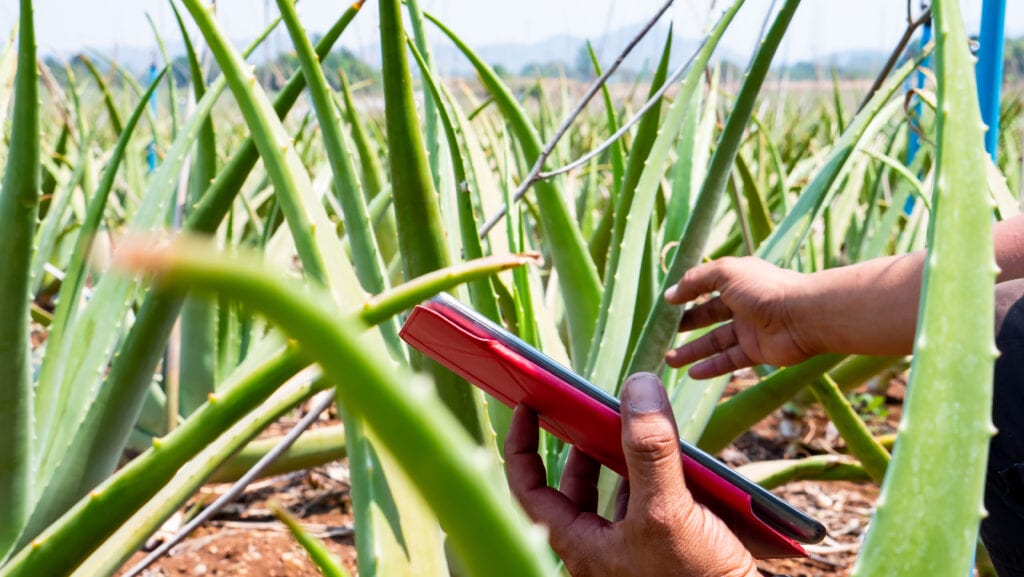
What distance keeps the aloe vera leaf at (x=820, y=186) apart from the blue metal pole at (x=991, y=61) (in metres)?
0.14

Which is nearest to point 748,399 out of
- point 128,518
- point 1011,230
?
point 1011,230

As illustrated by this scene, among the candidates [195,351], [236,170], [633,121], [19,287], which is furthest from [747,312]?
[195,351]

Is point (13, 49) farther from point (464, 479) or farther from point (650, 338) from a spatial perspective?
point (464, 479)

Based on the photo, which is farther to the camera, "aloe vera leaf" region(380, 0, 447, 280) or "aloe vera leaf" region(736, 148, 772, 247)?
"aloe vera leaf" region(736, 148, 772, 247)

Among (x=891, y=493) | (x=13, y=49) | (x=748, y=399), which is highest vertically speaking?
(x=13, y=49)

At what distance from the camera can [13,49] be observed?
705 millimetres

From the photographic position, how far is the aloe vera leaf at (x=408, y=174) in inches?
18.3

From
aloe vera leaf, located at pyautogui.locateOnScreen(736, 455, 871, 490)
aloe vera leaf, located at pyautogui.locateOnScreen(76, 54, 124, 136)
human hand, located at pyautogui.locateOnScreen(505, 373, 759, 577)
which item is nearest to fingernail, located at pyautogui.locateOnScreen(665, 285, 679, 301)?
human hand, located at pyautogui.locateOnScreen(505, 373, 759, 577)

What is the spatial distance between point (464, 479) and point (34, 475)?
0.62 meters

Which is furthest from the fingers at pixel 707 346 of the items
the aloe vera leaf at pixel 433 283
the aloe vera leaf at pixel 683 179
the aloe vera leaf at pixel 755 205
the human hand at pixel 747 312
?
the aloe vera leaf at pixel 433 283

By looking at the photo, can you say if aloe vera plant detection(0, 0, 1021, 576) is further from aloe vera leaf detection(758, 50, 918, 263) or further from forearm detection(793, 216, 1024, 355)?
forearm detection(793, 216, 1024, 355)

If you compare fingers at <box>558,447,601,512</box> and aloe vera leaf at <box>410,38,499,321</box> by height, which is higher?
aloe vera leaf at <box>410,38,499,321</box>

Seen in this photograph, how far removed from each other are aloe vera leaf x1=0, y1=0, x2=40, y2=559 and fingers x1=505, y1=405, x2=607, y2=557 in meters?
0.33

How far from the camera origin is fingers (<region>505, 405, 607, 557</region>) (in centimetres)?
49
